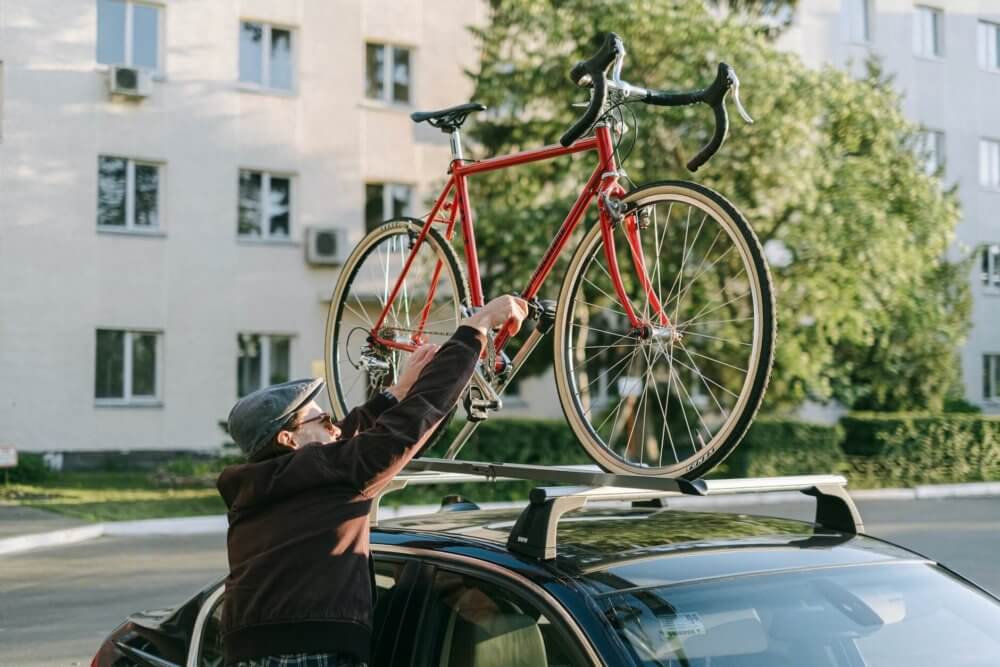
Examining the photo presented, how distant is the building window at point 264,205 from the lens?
79.5ft

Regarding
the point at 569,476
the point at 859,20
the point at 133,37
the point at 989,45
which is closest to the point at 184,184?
the point at 133,37

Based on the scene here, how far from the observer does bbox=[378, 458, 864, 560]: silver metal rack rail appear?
2951 mm

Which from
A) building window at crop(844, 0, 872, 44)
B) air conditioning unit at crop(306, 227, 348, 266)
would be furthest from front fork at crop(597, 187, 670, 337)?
building window at crop(844, 0, 872, 44)

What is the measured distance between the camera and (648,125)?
18.7 m

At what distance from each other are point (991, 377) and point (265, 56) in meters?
23.6

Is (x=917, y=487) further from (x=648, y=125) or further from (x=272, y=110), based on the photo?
(x=272, y=110)

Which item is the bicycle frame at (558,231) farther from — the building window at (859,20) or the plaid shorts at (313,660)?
the building window at (859,20)

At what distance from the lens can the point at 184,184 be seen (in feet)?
76.8

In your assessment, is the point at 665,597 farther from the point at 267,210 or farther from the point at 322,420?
the point at 267,210

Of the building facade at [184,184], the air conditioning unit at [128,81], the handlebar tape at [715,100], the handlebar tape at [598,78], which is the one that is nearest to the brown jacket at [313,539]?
the handlebar tape at [598,78]

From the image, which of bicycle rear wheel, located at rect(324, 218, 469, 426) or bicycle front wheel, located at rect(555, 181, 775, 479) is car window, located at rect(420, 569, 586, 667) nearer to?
bicycle front wheel, located at rect(555, 181, 775, 479)

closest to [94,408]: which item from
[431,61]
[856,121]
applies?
[431,61]

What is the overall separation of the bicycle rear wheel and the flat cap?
1.44 metres

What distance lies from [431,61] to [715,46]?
885 cm
